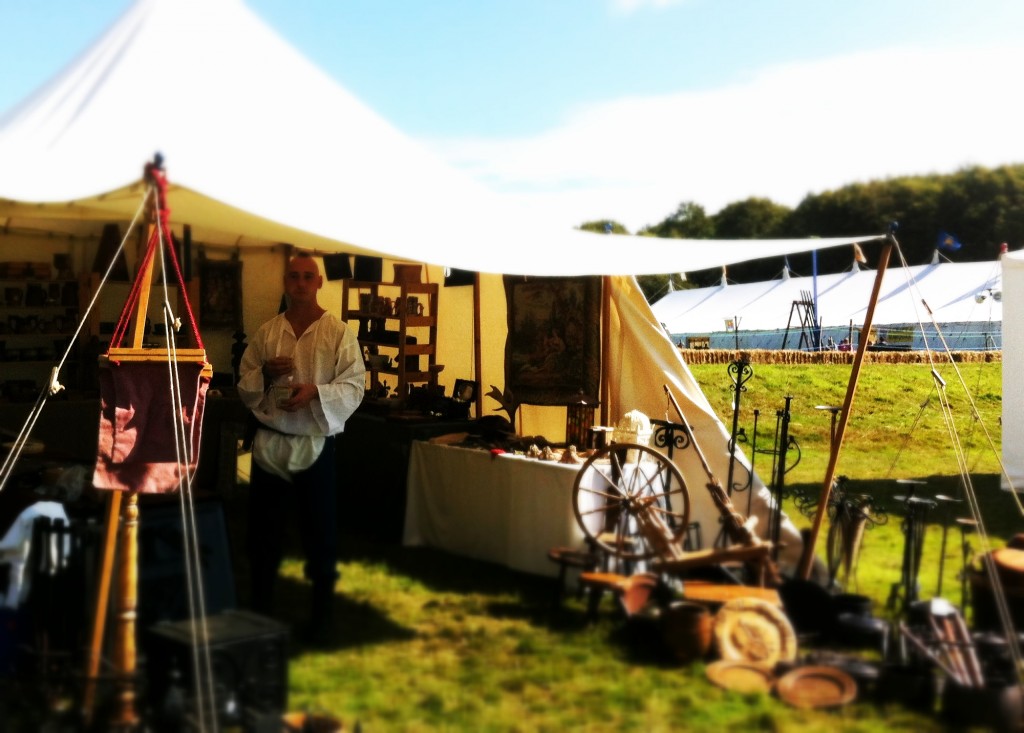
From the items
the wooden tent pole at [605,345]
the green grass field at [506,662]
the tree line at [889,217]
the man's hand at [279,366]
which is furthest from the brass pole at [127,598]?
the tree line at [889,217]

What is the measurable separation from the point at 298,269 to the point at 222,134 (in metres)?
0.62

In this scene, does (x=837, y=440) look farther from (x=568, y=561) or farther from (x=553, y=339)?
(x=553, y=339)

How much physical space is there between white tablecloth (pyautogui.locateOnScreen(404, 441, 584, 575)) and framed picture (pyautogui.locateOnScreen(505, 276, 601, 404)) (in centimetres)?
68

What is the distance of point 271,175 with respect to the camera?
12.3 feet

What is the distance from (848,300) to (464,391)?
14.1m

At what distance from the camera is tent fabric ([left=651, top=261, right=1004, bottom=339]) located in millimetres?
17188

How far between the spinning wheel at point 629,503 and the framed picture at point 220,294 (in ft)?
14.2

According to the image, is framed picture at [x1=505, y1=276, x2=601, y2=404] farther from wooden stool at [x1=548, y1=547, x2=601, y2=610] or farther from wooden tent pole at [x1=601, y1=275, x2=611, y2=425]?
wooden stool at [x1=548, y1=547, x2=601, y2=610]

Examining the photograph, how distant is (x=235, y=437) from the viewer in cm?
713

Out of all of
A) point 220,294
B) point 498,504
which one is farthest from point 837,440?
point 220,294

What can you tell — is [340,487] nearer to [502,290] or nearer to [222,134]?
[502,290]

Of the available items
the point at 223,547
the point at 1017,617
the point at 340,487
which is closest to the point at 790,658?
the point at 1017,617

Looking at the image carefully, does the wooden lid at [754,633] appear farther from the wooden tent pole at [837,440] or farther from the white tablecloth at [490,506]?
the white tablecloth at [490,506]

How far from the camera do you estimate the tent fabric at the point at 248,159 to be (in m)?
3.44
